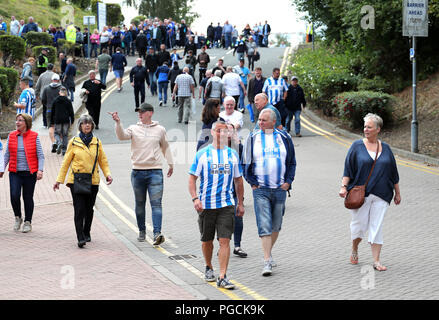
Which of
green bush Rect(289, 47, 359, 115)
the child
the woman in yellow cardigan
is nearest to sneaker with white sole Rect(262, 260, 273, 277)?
the woman in yellow cardigan

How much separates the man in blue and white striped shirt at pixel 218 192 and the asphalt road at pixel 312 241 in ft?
1.76

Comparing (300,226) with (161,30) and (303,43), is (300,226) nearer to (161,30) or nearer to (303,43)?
(161,30)

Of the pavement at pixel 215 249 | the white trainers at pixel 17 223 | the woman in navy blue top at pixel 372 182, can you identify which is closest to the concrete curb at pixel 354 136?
the pavement at pixel 215 249

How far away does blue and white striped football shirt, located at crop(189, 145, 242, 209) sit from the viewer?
8.02 meters

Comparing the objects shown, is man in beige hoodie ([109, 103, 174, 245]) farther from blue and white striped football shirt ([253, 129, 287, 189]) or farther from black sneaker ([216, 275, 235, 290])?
black sneaker ([216, 275, 235, 290])

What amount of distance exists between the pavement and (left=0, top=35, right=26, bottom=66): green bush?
1540 centimetres

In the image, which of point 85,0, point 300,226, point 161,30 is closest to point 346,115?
point 300,226

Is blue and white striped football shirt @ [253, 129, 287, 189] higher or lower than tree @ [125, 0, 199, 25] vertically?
lower

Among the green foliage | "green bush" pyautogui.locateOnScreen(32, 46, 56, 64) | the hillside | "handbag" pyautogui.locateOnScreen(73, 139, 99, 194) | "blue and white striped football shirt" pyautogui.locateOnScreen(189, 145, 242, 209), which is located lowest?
"handbag" pyautogui.locateOnScreen(73, 139, 99, 194)

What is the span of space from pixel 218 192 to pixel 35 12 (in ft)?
161

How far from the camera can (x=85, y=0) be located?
63375mm

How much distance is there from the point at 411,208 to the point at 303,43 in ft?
113

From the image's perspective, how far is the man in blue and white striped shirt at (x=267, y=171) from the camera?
863 cm

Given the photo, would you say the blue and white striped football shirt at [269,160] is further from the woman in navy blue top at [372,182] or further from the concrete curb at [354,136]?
the concrete curb at [354,136]
